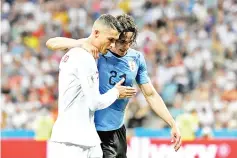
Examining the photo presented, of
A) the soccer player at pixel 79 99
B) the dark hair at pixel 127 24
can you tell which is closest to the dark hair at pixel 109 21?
the soccer player at pixel 79 99

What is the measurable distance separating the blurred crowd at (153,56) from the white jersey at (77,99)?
8.41m

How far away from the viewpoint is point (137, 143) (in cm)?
1161

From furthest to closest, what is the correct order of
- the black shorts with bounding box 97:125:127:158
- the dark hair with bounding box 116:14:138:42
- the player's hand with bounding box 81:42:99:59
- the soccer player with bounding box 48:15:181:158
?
1. the black shorts with bounding box 97:125:127:158
2. the soccer player with bounding box 48:15:181:158
3. the dark hair with bounding box 116:14:138:42
4. the player's hand with bounding box 81:42:99:59

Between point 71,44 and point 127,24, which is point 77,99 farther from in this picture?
point 127,24

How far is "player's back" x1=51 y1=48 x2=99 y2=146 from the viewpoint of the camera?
20.4 feet

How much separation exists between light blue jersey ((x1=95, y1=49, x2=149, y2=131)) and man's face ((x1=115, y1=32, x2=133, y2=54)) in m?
0.11

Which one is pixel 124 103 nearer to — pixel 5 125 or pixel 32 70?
pixel 5 125

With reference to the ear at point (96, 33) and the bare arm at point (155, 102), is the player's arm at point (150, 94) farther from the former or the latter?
the ear at point (96, 33)

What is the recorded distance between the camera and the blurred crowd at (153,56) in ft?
53.0

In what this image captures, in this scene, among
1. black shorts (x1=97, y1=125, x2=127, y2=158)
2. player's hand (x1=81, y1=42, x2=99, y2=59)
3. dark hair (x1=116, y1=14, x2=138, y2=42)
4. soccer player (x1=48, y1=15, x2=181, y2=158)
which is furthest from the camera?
black shorts (x1=97, y1=125, x2=127, y2=158)

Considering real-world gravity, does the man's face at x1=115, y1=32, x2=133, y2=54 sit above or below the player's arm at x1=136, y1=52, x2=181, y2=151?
above

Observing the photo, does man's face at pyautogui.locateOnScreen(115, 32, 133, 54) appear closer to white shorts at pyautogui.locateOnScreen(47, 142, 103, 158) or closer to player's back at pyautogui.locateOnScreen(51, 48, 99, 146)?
player's back at pyautogui.locateOnScreen(51, 48, 99, 146)

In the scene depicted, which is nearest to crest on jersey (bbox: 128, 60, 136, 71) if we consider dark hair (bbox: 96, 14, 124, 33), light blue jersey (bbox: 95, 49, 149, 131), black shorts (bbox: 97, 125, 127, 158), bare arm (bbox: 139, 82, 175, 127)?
light blue jersey (bbox: 95, 49, 149, 131)

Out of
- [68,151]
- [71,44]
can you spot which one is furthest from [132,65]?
[68,151]
